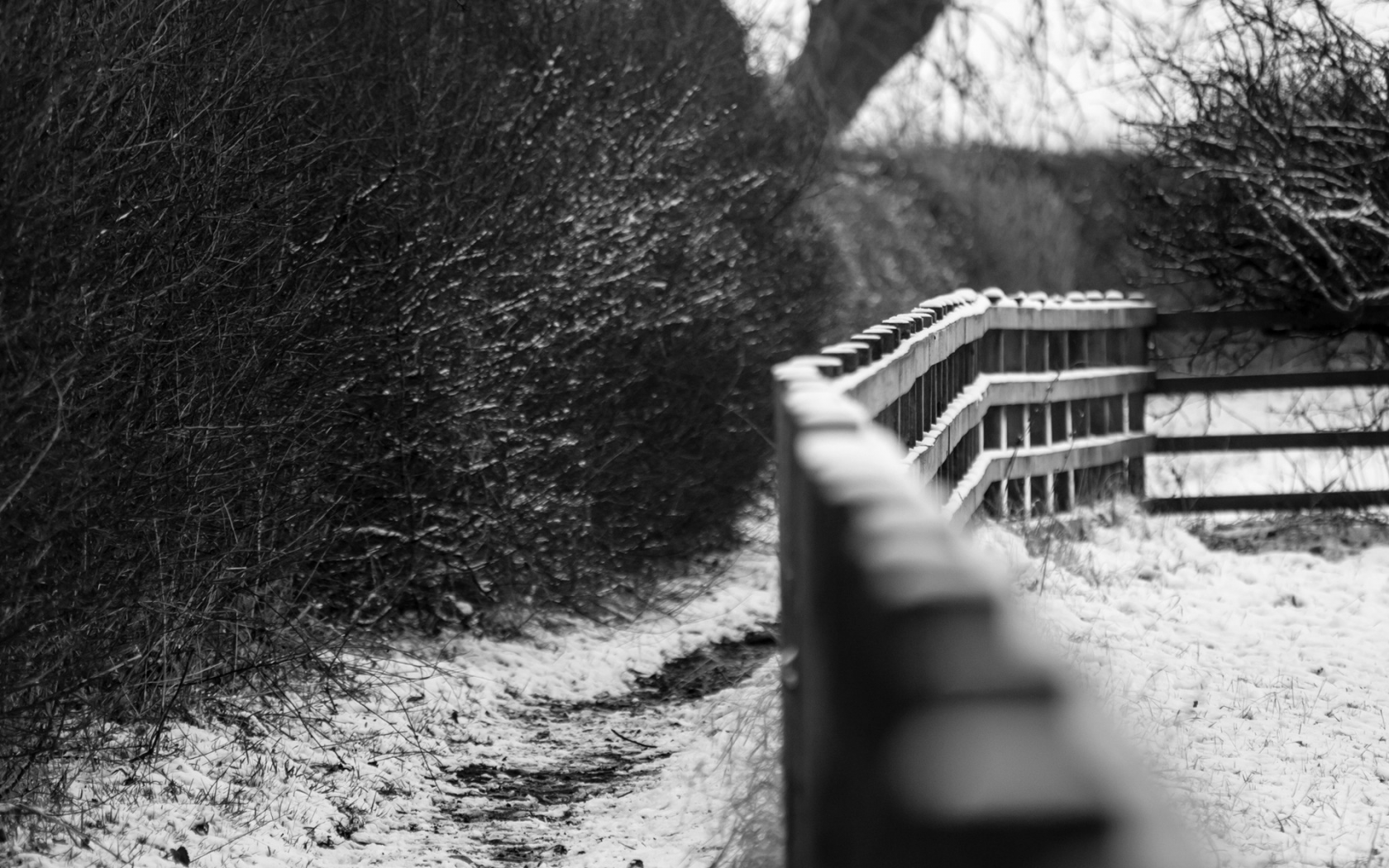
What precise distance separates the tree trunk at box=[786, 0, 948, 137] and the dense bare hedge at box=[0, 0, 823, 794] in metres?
8.49

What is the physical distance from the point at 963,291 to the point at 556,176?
232cm

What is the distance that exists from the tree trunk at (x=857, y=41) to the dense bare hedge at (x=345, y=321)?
27.9ft

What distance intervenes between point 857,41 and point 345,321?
53.1 feet

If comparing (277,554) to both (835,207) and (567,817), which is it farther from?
(835,207)

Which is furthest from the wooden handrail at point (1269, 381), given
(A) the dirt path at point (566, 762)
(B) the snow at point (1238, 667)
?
(A) the dirt path at point (566, 762)

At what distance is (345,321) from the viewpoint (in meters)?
6.43

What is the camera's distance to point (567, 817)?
5395mm

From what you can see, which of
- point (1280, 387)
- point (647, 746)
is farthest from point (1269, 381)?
point (647, 746)

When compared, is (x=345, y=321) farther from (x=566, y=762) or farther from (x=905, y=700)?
(x=905, y=700)

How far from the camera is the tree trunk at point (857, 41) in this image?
20203mm

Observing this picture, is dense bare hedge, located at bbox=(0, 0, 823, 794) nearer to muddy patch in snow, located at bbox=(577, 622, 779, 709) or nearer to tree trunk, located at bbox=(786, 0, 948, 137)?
muddy patch in snow, located at bbox=(577, 622, 779, 709)

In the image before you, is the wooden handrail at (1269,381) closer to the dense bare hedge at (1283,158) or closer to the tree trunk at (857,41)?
the dense bare hedge at (1283,158)

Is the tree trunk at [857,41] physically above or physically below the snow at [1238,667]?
above

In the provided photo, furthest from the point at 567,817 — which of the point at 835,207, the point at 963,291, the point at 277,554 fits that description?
the point at 835,207
